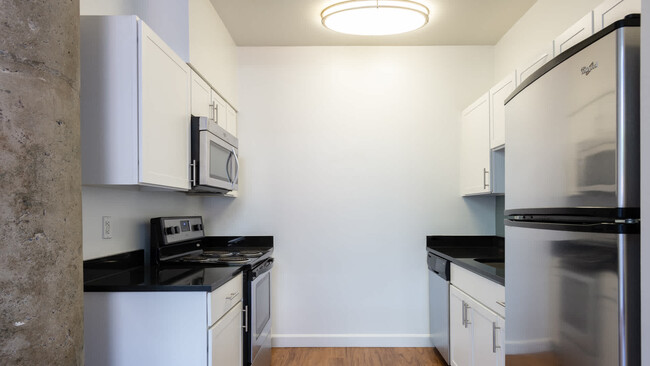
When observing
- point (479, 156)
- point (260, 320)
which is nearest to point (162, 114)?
point (260, 320)

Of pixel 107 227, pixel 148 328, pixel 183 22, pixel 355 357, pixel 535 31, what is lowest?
pixel 355 357

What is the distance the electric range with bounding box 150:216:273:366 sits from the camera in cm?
265

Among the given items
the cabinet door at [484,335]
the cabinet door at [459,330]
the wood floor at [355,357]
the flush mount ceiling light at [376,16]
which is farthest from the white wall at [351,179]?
the cabinet door at [484,335]

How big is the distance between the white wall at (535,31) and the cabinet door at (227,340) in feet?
6.65

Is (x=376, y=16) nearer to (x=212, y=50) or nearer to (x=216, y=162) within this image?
(x=212, y=50)

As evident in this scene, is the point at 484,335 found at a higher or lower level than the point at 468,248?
lower

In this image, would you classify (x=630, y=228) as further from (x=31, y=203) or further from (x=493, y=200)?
(x=493, y=200)

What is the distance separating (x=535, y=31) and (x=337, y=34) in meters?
1.42

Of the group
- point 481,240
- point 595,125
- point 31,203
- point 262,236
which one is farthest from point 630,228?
point 262,236

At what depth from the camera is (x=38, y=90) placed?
119 cm

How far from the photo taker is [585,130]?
4.26 feet

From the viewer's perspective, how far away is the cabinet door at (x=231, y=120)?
355cm

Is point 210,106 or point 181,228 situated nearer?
point 210,106

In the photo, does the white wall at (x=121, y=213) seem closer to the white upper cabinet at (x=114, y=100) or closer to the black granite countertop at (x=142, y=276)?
the black granite countertop at (x=142, y=276)
